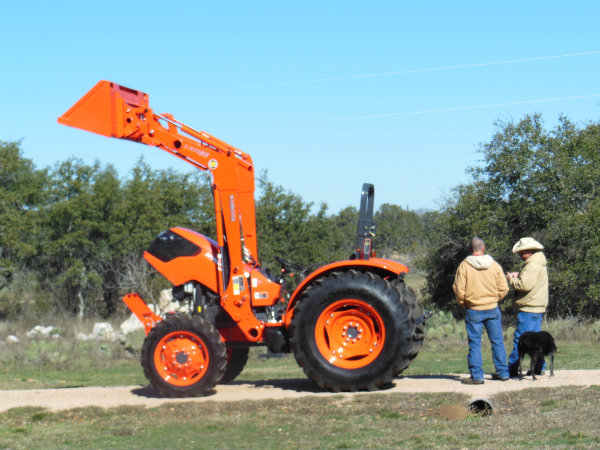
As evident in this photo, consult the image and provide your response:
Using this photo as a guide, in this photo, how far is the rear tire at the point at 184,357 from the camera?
31.1 ft

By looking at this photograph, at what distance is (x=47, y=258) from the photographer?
2898 centimetres

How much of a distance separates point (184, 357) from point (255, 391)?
944mm

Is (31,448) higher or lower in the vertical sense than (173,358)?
lower

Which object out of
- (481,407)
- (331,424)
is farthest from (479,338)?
(331,424)

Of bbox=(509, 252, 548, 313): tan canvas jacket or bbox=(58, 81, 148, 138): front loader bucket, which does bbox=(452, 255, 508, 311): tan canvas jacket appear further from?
bbox=(58, 81, 148, 138): front loader bucket

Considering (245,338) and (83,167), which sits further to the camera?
(83,167)

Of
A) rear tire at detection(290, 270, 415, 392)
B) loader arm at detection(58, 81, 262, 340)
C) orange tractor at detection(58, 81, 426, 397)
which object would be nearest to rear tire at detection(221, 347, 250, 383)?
orange tractor at detection(58, 81, 426, 397)

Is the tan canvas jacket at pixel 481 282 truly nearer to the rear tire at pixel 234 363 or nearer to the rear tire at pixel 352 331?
the rear tire at pixel 352 331

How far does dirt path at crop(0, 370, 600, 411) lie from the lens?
9391 millimetres

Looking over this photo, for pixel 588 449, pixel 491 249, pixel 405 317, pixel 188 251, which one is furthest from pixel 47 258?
pixel 588 449

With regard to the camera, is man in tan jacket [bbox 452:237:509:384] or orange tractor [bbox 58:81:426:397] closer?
orange tractor [bbox 58:81:426:397]

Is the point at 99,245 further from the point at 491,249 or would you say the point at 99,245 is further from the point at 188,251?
the point at 188,251

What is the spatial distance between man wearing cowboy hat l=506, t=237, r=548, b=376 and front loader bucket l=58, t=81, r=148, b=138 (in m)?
4.95

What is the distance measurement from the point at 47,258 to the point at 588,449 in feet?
82.0
